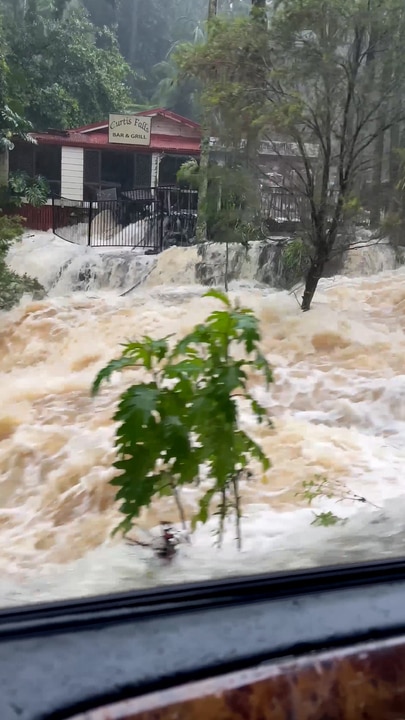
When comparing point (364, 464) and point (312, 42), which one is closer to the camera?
point (364, 464)

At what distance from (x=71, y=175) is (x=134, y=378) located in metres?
1.40

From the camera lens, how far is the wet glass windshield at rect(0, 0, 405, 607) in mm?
1384

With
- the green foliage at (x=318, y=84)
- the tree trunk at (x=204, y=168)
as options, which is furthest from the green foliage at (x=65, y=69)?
the green foliage at (x=318, y=84)

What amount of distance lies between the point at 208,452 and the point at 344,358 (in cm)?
184

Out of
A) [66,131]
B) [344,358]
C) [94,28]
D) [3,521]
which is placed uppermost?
[94,28]

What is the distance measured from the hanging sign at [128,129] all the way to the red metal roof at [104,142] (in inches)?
0.8

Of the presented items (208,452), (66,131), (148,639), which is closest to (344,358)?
(66,131)

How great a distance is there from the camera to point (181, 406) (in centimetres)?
133

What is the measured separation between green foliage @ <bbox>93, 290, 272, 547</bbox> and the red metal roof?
1.17m

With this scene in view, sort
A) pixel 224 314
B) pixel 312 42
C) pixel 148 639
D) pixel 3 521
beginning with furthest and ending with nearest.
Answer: pixel 312 42 → pixel 3 521 → pixel 224 314 → pixel 148 639

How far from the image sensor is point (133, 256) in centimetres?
309

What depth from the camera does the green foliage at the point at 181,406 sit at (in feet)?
4.31

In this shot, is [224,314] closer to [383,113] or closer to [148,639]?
[148,639]

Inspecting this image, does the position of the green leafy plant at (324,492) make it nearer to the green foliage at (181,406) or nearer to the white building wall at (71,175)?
the green foliage at (181,406)
